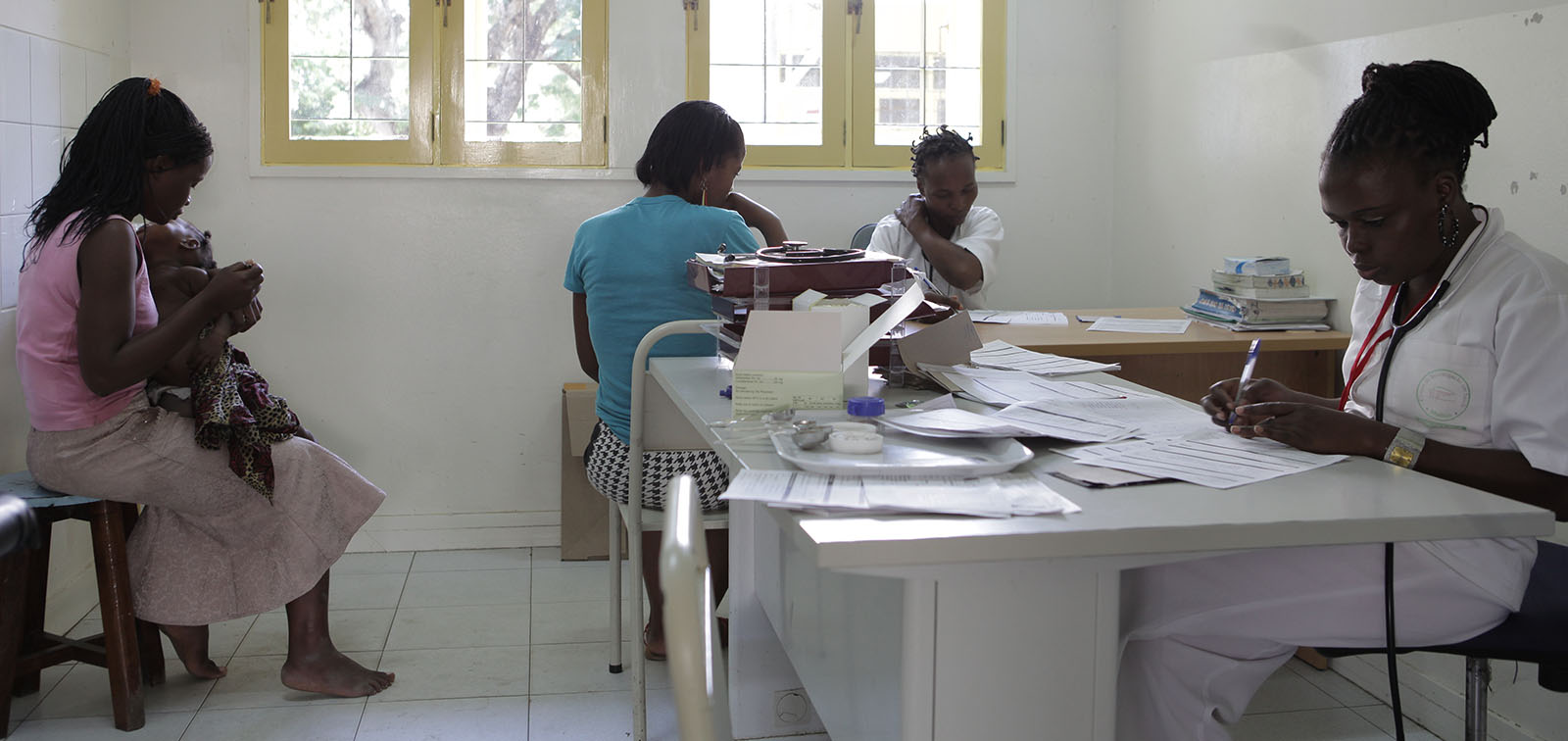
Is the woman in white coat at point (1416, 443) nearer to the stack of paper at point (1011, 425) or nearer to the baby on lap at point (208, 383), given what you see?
the stack of paper at point (1011, 425)

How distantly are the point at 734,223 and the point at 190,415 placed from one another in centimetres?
123

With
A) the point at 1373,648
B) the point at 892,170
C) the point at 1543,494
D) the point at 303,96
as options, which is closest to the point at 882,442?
the point at 1373,648

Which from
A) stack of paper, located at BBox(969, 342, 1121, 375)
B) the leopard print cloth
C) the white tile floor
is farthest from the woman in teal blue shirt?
the leopard print cloth

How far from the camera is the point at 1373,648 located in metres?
1.54

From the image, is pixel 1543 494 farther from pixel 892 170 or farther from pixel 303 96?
pixel 303 96

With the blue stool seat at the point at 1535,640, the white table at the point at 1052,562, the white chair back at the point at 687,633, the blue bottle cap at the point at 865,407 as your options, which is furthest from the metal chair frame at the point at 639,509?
the white chair back at the point at 687,633

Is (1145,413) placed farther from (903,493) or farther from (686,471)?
(686,471)

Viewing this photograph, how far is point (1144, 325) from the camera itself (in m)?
3.16

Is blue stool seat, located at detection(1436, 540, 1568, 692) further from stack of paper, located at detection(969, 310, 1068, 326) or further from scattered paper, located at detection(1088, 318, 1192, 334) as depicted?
stack of paper, located at detection(969, 310, 1068, 326)

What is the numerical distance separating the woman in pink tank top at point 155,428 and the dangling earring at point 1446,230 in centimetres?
220

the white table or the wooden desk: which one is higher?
the wooden desk

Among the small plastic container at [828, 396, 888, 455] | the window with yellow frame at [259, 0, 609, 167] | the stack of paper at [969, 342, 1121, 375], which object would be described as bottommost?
the small plastic container at [828, 396, 888, 455]

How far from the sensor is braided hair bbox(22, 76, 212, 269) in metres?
→ 2.46

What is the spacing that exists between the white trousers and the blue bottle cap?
0.40 m
